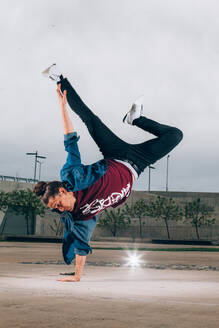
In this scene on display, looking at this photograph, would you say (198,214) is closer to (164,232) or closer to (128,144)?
(164,232)

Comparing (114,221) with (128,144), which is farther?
(114,221)

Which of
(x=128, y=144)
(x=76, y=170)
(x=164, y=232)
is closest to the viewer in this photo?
(x=76, y=170)

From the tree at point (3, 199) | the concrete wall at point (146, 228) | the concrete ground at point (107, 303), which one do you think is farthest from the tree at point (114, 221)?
the concrete ground at point (107, 303)

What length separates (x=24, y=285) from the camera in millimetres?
10625

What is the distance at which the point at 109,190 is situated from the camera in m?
8.24

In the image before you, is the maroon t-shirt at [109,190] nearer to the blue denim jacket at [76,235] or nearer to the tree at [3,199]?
the blue denim jacket at [76,235]

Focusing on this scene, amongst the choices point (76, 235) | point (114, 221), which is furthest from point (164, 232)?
point (76, 235)

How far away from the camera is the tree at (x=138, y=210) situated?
275 ft

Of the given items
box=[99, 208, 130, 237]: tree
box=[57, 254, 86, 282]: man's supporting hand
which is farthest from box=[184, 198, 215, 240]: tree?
box=[57, 254, 86, 282]: man's supporting hand

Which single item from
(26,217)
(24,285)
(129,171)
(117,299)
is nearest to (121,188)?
(129,171)

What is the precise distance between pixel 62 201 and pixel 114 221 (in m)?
75.8

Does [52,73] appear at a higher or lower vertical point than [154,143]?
higher

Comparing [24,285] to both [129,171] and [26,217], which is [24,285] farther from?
[26,217]

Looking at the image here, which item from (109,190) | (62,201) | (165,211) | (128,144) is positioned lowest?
(62,201)
